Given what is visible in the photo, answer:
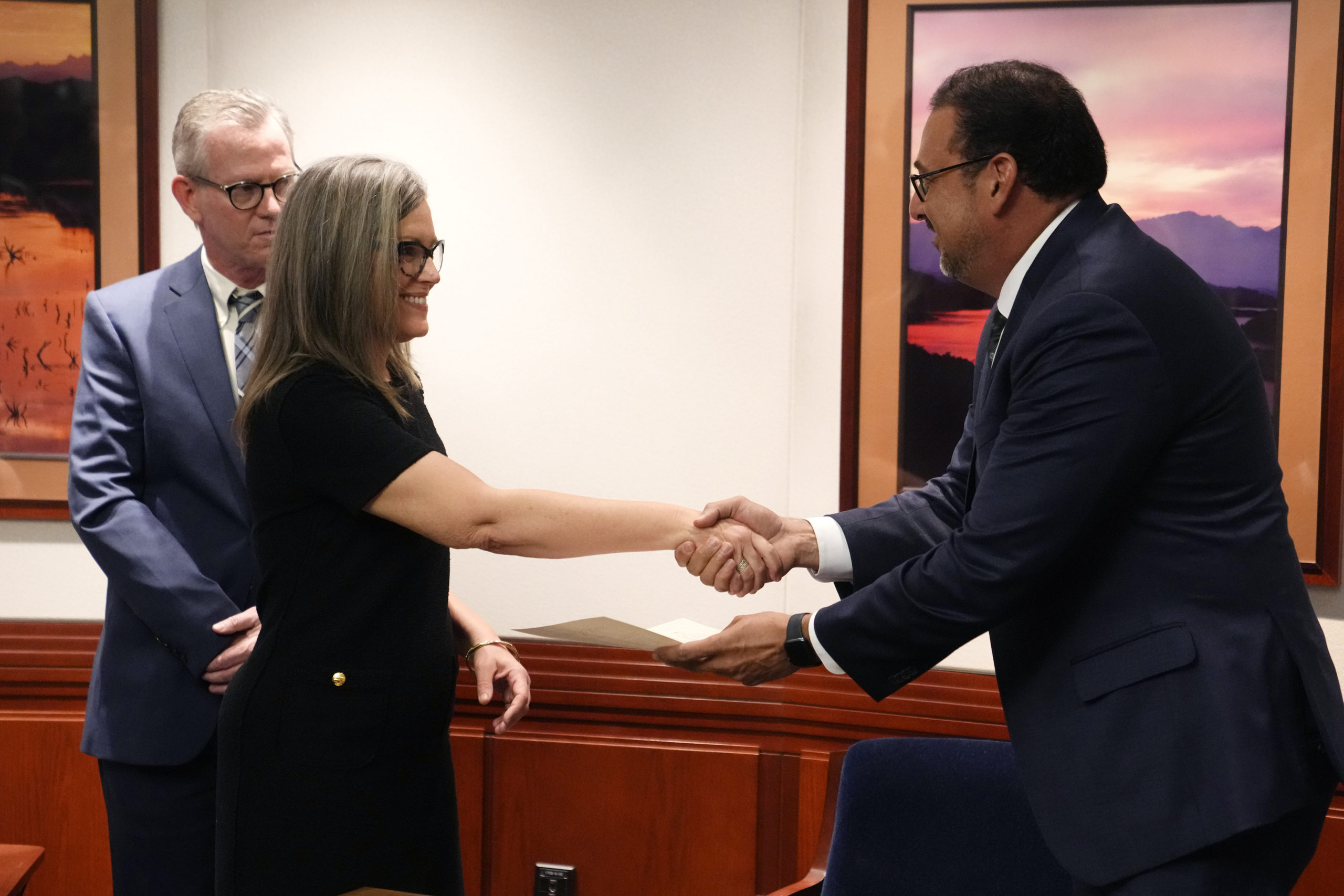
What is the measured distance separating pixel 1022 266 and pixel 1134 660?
2.07 ft

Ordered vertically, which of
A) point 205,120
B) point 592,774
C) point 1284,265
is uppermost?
point 205,120

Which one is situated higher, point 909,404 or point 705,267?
point 705,267

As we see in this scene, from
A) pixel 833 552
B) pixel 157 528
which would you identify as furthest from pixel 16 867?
pixel 833 552

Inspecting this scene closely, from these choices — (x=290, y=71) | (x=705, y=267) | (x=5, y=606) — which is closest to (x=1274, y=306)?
(x=705, y=267)

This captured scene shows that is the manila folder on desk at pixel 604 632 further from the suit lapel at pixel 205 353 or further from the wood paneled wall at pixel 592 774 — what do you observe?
the wood paneled wall at pixel 592 774

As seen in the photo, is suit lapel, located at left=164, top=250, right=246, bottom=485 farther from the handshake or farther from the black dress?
the handshake

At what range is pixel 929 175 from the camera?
71.4 inches

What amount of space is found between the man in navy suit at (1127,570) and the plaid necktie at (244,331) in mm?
1334

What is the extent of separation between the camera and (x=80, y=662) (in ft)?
9.98

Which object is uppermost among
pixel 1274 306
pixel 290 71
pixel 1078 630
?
pixel 290 71

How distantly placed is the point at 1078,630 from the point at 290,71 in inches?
96.2

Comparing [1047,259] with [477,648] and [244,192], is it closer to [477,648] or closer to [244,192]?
[477,648]

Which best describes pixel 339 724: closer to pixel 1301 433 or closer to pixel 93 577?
pixel 93 577

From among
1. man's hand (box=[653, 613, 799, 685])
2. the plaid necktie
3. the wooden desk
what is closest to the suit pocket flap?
man's hand (box=[653, 613, 799, 685])
